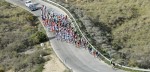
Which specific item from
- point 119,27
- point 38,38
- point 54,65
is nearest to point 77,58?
point 54,65

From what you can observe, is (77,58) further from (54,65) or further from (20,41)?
(20,41)

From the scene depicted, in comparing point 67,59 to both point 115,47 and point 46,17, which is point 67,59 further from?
point 46,17

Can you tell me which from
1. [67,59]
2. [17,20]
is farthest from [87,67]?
[17,20]

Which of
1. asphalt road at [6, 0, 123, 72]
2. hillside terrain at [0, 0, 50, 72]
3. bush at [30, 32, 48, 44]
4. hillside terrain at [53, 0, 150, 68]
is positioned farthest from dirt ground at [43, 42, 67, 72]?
bush at [30, 32, 48, 44]

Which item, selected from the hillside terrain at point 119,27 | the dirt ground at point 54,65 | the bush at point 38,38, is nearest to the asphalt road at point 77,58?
the dirt ground at point 54,65

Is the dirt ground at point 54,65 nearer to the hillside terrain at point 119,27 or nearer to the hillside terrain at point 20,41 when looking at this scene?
the hillside terrain at point 20,41

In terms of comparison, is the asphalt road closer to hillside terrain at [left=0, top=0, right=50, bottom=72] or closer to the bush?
the bush
